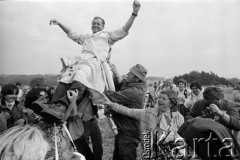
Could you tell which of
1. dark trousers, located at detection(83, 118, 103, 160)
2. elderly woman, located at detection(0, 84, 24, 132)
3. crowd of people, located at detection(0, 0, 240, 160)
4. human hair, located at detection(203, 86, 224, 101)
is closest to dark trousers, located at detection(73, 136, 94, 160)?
crowd of people, located at detection(0, 0, 240, 160)

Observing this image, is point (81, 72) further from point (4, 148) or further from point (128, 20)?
point (4, 148)

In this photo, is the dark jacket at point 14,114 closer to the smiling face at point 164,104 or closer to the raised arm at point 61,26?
the raised arm at point 61,26

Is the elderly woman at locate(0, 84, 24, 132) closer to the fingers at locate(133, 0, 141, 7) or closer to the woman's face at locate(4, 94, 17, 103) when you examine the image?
the woman's face at locate(4, 94, 17, 103)

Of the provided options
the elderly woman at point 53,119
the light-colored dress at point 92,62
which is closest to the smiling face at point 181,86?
the light-colored dress at point 92,62

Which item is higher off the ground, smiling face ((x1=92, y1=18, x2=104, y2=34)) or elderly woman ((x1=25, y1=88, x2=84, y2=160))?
smiling face ((x1=92, y1=18, x2=104, y2=34))

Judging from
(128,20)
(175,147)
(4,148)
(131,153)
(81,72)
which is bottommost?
(131,153)

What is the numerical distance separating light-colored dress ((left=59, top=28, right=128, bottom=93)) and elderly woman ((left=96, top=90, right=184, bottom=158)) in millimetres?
327

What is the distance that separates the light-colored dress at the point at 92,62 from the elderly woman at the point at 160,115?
327mm

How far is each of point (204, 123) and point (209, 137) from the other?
7 cm

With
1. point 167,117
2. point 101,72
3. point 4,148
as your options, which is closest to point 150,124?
point 167,117

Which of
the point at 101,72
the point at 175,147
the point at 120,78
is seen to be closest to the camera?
the point at 175,147

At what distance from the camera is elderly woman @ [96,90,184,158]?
2.81m

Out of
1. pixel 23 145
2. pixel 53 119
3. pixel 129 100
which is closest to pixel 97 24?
pixel 129 100

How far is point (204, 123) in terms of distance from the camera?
4.27 ft
